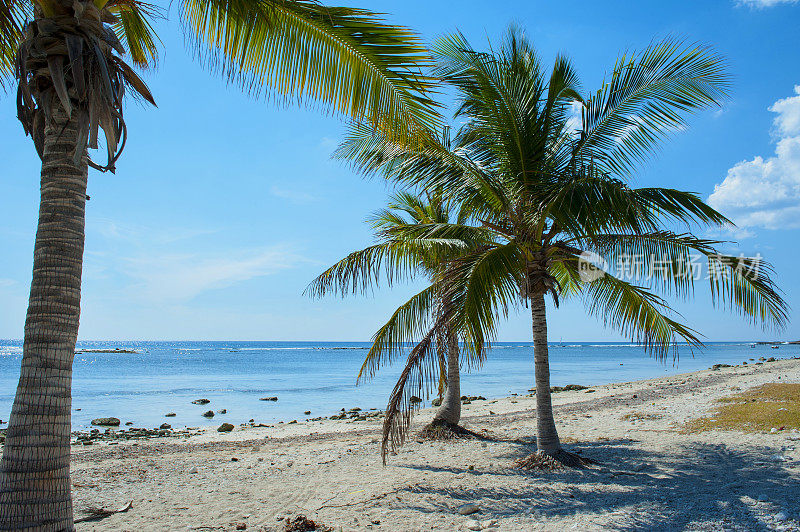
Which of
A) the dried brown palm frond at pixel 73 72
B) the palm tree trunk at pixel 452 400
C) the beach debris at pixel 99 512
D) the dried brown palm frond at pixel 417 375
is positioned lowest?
the beach debris at pixel 99 512

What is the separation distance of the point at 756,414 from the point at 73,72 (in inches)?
476

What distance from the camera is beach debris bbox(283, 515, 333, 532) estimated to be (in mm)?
4773

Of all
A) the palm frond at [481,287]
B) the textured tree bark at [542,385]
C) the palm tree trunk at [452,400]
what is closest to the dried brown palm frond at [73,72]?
the palm frond at [481,287]

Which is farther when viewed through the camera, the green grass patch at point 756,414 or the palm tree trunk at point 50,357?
the green grass patch at point 756,414

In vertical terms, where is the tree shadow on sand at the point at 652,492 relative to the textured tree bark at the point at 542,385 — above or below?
below

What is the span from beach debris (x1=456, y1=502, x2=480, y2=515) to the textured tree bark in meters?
2.10

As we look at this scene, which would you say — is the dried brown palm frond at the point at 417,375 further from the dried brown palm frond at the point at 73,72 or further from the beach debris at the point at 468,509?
the dried brown palm frond at the point at 73,72

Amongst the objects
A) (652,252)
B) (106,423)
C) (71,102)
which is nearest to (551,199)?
(652,252)

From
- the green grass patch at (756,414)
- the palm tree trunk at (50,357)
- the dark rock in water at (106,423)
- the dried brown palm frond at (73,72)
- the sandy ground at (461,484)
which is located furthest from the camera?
the dark rock in water at (106,423)

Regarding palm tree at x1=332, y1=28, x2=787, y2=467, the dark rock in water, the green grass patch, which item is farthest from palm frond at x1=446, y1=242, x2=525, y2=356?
the dark rock in water

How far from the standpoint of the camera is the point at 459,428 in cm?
973

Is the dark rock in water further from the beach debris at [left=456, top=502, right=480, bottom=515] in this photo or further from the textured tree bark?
the beach debris at [left=456, top=502, right=480, bottom=515]

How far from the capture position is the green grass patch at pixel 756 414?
349 inches

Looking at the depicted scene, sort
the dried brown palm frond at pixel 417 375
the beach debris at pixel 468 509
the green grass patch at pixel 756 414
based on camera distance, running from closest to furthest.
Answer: the beach debris at pixel 468 509, the dried brown palm frond at pixel 417 375, the green grass patch at pixel 756 414
